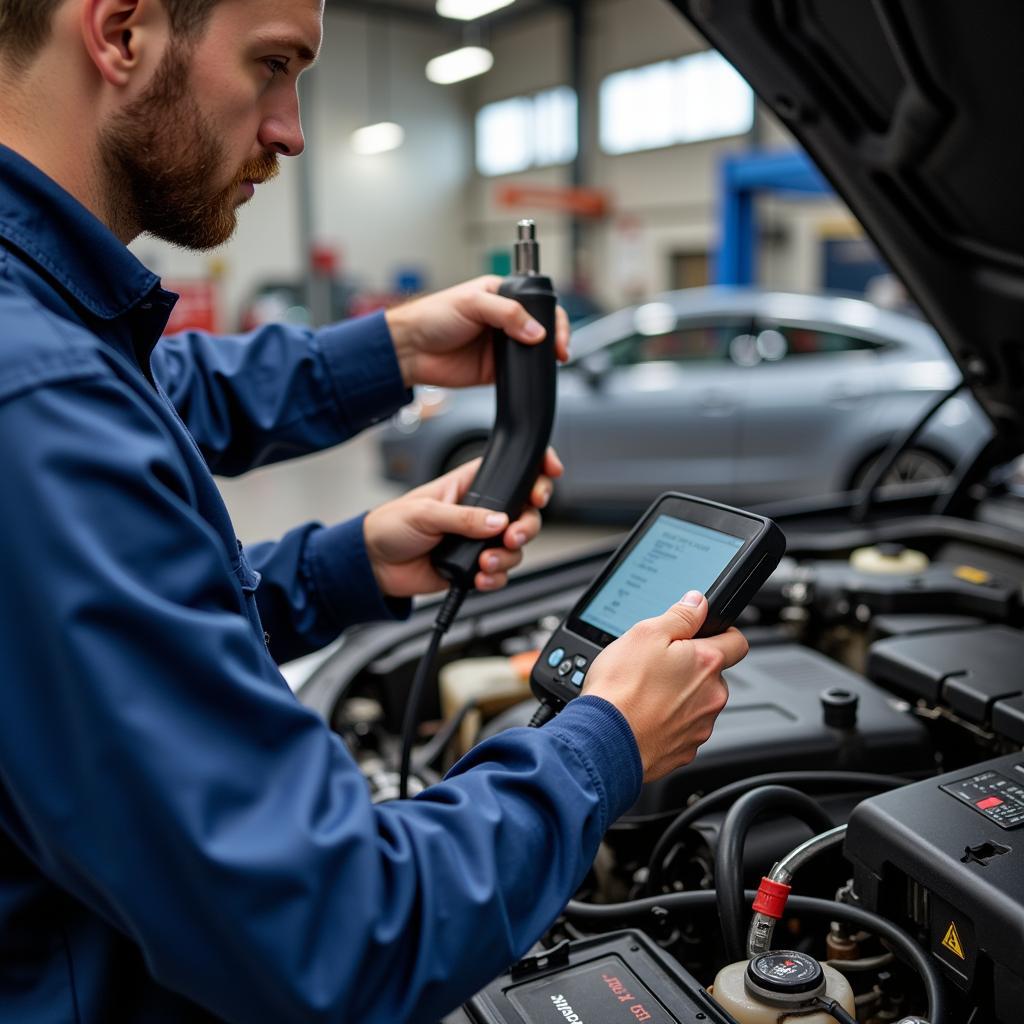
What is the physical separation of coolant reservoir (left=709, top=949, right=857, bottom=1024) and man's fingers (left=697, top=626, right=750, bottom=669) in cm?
23

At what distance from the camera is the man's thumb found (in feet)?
2.58

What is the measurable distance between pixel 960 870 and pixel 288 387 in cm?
96

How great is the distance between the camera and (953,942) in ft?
2.54

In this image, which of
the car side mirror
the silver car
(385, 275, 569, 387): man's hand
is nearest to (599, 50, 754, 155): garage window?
the silver car

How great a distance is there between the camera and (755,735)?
1.08 metres

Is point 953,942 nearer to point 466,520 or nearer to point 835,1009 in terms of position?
point 835,1009

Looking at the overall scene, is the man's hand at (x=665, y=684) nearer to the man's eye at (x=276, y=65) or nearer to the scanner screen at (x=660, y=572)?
the scanner screen at (x=660, y=572)

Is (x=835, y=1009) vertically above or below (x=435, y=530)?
below

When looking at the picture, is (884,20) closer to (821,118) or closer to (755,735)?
(821,118)

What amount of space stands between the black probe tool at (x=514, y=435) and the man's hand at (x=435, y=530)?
0.05 ft

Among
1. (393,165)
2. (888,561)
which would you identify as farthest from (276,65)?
(393,165)

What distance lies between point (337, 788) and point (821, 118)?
1.04 m

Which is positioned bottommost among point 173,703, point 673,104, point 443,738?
point 443,738

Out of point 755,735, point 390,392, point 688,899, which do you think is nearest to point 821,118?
point 390,392
